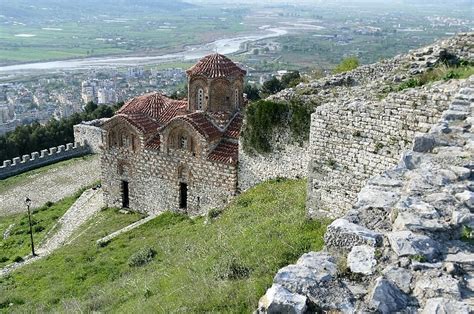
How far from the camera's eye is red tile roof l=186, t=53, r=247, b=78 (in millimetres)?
17844

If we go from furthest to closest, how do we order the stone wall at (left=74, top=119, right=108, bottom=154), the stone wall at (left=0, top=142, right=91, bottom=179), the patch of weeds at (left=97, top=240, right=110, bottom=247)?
the stone wall at (left=74, top=119, right=108, bottom=154) < the stone wall at (left=0, top=142, right=91, bottom=179) < the patch of weeds at (left=97, top=240, right=110, bottom=247)

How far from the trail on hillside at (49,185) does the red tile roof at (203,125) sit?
9550 millimetres

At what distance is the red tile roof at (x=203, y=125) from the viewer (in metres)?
17.2

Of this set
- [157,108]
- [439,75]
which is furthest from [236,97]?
[439,75]

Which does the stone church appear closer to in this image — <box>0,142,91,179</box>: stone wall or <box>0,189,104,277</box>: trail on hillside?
<box>0,189,104,277</box>: trail on hillside

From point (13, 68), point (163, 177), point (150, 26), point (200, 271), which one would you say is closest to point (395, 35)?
point (13, 68)

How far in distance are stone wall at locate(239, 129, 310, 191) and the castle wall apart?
45cm

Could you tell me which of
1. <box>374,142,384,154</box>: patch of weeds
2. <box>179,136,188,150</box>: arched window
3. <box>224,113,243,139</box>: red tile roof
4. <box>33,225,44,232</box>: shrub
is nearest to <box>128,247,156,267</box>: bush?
<box>179,136,188,150</box>: arched window

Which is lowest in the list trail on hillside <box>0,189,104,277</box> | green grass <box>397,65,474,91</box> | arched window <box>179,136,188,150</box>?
trail on hillside <box>0,189,104,277</box>

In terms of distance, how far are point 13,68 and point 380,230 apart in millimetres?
112471

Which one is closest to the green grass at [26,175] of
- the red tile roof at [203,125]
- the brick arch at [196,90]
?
the brick arch at [196,90]

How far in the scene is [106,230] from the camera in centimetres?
1791

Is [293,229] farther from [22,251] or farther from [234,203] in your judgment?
[22,251]

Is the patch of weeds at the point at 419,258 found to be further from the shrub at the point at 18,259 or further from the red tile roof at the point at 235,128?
the shrub at the point at 18,259
